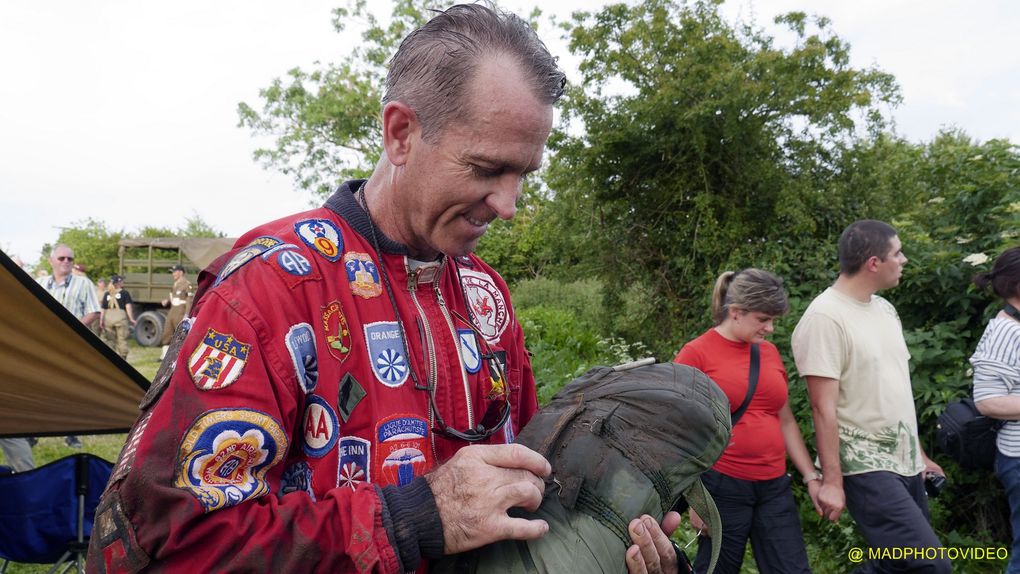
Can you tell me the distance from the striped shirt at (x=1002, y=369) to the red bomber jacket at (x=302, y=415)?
3.41m

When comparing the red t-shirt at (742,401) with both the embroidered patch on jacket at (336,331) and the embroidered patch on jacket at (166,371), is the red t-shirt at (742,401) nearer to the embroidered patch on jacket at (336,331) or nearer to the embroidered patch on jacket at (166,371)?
the embroidered patch on jacket at (336,331)

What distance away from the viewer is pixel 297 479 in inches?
50.7

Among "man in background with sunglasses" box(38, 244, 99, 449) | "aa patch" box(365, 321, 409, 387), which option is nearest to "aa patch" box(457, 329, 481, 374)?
"aa patch" box(365, 321, 409, 387)

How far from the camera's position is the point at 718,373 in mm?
3795

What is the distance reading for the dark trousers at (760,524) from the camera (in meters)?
3.77

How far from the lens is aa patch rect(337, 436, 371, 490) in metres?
1.30

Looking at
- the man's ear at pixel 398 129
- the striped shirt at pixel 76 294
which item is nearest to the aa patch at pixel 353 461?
the man's ear at pixel 398 129

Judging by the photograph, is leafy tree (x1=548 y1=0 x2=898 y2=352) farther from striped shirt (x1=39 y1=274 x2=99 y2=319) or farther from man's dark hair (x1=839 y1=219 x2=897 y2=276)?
striped shirt (x1=39 y1=274 x2=99 y2=319)

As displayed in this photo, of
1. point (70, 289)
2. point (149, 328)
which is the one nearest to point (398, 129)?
point (70, 289)

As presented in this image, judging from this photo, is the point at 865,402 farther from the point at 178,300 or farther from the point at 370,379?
the point at 178,300

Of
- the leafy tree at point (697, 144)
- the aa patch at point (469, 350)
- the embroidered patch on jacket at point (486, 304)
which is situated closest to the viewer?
the aa patch at point (469, 350)

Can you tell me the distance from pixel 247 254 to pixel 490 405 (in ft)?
2.00

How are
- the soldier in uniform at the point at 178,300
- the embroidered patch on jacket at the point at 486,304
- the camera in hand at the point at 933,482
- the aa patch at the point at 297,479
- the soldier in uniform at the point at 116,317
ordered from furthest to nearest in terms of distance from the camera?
the soldier in uniform at the point at 178,300 → the soldier in uniform at the point at 116,317 → the camera in hand at the point at 933,482 → the embroidered patch on jacket at the point at 486,304 → the aa patch at the point at 297,479

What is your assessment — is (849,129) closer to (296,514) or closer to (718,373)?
(718,373)
